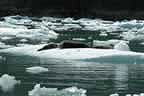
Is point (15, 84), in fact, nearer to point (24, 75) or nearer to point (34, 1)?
point (24, 75)

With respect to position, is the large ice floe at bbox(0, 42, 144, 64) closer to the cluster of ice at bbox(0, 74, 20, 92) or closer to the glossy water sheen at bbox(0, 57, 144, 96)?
the glossy water sheen at bbox(0, 57, 144, 96)

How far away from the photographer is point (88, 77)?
1075 cm

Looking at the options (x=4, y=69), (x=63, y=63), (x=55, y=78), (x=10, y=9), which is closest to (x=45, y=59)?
(x=63, y=63)

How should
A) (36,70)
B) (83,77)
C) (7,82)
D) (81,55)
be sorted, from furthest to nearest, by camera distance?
(81,55) → (36,70) → (83,77) → (7,82)

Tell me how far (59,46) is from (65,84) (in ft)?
17.2

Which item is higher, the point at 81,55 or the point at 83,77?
the point at 81,55

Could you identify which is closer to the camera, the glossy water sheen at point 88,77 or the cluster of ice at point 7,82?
the cluster of ice at point 7,82

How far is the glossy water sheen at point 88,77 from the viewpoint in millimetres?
9375

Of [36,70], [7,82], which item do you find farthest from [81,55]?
[7,82]

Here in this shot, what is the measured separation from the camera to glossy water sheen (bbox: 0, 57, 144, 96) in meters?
9.38

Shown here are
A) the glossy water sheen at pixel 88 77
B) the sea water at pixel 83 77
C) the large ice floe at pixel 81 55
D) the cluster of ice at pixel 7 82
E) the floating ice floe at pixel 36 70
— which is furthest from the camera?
the large ice floe at pixel 81 55

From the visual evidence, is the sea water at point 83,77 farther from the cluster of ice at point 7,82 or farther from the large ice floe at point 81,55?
the large ice floe at point 81,55

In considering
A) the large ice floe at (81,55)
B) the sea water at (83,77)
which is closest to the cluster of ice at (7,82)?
the sea water at (83,77)

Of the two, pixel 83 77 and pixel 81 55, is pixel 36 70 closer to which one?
pixel 83 77
